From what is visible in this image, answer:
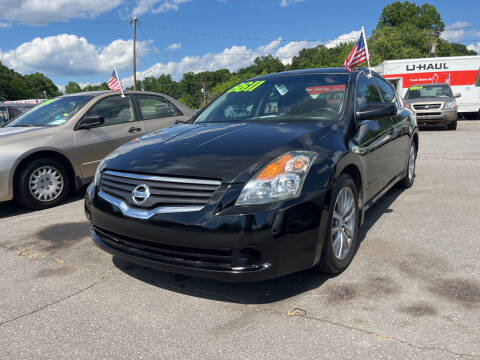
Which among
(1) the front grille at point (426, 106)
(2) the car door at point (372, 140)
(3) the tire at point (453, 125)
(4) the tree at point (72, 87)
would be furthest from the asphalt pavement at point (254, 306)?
(4) the tree at point (72, 87)

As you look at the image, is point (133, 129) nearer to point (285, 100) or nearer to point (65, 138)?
point (65, 138)

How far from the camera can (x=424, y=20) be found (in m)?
68.6

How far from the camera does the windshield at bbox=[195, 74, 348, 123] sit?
3546mm

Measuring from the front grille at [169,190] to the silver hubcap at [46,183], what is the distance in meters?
3.04

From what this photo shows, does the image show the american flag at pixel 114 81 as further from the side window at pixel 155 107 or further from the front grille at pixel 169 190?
the front grille at pixel 169 190

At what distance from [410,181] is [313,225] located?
12.3ft

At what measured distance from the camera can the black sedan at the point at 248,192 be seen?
2373mm

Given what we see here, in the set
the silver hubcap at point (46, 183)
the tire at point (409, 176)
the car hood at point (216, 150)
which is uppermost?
the car hood at point (216, 150)

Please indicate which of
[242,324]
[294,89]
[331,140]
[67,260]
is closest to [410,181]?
[294,89]

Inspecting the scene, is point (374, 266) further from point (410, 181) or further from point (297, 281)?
point (410, 181)

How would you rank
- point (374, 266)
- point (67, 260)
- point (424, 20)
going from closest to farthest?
1. point (374, 266)
2. point (67, 260)
3. point (424, 20)

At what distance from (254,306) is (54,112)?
191 inches

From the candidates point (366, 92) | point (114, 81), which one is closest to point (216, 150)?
point (366, 92)

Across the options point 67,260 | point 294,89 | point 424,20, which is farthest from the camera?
point 424,20
